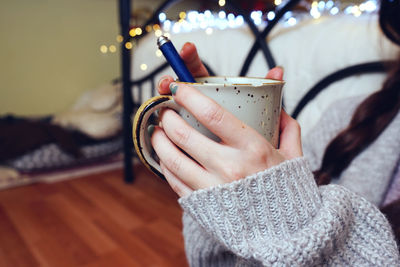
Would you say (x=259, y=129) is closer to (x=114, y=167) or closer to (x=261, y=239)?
(x=261, y=239)

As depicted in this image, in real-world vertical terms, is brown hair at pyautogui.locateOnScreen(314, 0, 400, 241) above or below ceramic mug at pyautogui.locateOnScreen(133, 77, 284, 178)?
below

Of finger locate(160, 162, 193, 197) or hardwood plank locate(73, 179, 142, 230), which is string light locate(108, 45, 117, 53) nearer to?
hardwood plank locate(73, 179, 142, 230)

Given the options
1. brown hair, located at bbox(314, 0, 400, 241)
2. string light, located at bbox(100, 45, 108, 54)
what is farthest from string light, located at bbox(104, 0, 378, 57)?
string light, located at bbox(100, 45, 108, 54)

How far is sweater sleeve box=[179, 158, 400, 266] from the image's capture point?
12.0 inches

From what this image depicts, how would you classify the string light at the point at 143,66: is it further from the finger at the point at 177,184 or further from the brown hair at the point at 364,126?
the finger at the point at 177,184

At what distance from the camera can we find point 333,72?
780 millimetres

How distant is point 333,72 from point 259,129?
57 cm

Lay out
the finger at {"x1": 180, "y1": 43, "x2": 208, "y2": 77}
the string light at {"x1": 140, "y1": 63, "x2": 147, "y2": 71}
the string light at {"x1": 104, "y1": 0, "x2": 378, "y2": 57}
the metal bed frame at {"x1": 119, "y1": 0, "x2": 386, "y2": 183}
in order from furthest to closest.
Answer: the string light at {"x1": 140, "y1": 63, "x2": 147, "y2": 71} → the string light at {"x1": 104, "y1": 0, "x2": 378, "y2": 57} → the metal bed frame at {"x1": 119, "y1": 0, "x2": 386, "y2": 183} → the finger at {"x1": 180, "y1": 43, "x2": 208, "y2": 77}

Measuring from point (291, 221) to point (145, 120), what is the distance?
19 centimetres

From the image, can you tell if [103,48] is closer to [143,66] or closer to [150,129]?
[143,66]

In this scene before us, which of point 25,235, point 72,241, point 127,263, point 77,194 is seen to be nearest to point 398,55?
point 127,263

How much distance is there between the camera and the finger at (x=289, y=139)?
1.18ft

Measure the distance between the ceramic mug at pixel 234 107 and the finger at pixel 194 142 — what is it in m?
0.01

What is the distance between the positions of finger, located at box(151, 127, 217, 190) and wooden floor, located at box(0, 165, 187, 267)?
61cm
